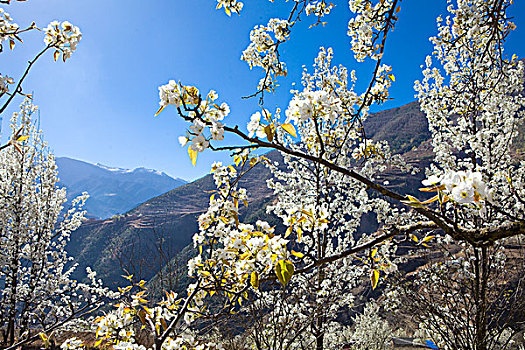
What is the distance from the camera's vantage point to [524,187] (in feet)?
12.9

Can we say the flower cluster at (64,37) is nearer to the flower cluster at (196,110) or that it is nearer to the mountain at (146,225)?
the flower cluster at (196,110)

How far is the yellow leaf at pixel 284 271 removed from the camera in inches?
41.6

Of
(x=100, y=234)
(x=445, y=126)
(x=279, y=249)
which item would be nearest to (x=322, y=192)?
(x=445, y=126)

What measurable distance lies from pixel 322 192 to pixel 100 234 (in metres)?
60.9

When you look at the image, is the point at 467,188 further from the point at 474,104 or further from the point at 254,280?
the point at 474,104

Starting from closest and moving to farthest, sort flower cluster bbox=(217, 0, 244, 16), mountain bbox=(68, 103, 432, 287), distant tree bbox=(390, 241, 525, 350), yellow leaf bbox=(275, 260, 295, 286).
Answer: yellow leaf bbox=(275, 260, 295, 286), flower cluster bbox=(217, 0, 244, 16), distant tree bbox=(390, 241, 525, 350), mountain bbox=(68, 103, 432, 287)

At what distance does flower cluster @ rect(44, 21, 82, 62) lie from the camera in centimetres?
193

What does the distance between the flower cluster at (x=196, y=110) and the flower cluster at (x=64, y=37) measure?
134cm

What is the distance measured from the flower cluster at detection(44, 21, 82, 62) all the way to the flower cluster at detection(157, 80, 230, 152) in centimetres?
134

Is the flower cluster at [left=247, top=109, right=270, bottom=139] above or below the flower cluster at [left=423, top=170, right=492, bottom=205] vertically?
above

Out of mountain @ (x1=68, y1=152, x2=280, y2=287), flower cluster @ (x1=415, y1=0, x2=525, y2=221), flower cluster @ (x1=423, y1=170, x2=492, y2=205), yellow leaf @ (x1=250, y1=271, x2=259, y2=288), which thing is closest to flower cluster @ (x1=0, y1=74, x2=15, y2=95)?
yellow leaf @ (x1=250, y1=271, x2=259, y2=288)

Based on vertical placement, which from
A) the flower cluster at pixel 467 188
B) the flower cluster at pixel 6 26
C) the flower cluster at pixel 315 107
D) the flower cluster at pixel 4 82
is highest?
the flower cluster at pixel 6 26

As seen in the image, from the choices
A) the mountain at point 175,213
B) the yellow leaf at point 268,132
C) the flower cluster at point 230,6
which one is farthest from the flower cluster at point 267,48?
the mountain at point 175,213

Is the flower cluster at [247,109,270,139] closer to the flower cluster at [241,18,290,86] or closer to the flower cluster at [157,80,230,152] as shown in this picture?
the flower cluster at [157,80,230,152]
